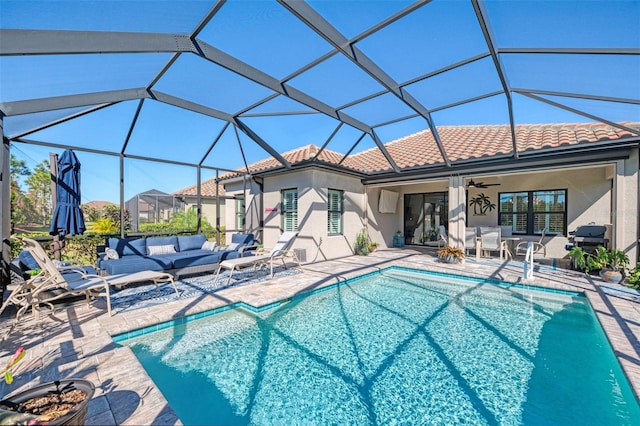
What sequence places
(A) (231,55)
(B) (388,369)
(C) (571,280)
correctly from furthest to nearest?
(C) (571,280) → (A) (231,55) → (B) (388,369)

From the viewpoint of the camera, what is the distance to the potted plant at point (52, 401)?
5.49 feet

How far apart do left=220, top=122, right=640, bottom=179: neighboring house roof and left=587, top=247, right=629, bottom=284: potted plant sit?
2.71m

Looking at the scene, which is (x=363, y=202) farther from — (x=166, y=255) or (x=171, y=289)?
(x=171, y=289)

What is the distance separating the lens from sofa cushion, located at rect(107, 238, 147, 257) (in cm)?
683

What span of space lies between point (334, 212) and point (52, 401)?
8565mm

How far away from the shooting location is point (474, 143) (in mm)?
10180

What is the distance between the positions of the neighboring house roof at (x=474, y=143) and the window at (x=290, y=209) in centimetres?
108

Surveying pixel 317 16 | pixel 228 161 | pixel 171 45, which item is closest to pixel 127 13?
pixel 171 45

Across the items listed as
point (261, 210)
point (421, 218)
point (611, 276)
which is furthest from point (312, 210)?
point (611, 276)

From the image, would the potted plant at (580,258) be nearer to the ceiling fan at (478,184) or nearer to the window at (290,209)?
the ceiling fan at (478,184)

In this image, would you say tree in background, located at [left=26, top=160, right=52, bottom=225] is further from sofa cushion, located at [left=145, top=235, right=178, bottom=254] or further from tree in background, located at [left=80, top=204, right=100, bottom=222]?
sofa cushion, located at [left=145, top=235, right=178, bottom=254]

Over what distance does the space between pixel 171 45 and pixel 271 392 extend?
184 inches

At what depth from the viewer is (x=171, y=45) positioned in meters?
3.85

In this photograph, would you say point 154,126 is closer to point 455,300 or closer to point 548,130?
point 455,300
